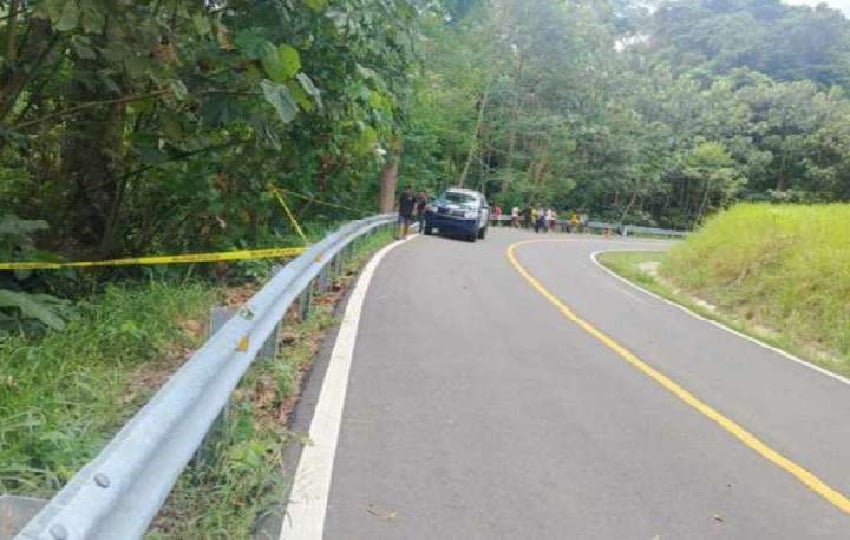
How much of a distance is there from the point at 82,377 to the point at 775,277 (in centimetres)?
1180

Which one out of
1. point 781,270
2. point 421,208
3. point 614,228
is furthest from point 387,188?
point 614,228

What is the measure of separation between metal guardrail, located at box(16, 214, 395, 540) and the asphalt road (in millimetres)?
899

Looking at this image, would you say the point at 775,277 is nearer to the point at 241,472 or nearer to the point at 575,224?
the point at 241,472

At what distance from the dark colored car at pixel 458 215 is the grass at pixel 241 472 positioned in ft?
70.2

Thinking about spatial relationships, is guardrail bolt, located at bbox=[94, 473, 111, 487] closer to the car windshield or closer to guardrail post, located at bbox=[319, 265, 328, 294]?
guardrail post, located at bbox=[319, 265, 328, 294]

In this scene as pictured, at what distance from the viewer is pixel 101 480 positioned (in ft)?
8.00

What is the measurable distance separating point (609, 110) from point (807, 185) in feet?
45.3

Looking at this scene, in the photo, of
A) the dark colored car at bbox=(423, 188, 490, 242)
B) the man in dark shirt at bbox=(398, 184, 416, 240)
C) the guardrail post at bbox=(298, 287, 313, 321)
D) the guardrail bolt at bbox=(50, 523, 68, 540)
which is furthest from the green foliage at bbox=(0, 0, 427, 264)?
the dark colored car at bbox=(423, 188, 490, 242)

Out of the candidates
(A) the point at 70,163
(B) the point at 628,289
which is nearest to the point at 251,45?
(A) the point at 70,163

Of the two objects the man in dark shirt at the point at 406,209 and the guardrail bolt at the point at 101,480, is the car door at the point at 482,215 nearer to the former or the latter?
the man in dark shirt at the point at 406,209

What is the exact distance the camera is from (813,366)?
9.94m

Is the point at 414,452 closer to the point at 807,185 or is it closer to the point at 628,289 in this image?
the point at 628,289

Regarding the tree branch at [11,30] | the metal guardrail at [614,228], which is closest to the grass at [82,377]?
the tree branch at [11,30]

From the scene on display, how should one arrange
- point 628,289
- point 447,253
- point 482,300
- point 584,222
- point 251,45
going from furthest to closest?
point 584,222, point 447,253, point 628,289, point 482,300, point 251,45
